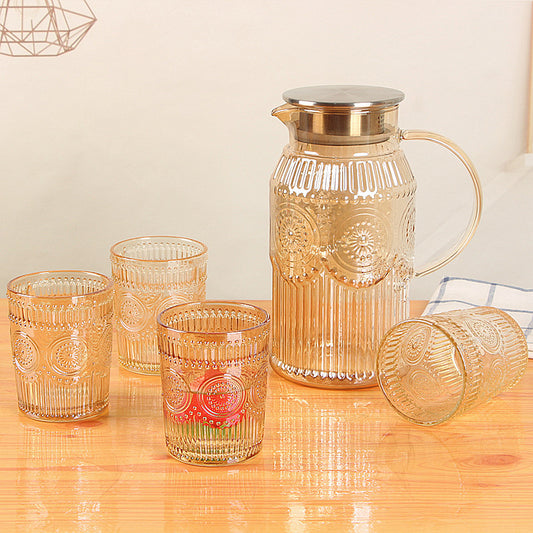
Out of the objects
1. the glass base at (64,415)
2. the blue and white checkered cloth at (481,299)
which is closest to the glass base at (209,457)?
the glass base at (64,415)

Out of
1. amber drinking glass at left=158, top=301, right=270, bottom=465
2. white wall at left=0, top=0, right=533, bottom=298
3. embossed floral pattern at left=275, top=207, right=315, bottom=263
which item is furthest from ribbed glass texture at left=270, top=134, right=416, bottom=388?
white wall at left=0, top=0, right=533, bottom=298

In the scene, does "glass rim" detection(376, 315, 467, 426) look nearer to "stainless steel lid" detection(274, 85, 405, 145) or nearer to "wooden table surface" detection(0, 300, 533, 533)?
"wooden table surface" detection(0, 300, 533, 533)

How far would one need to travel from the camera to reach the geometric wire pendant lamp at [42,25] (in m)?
1.55

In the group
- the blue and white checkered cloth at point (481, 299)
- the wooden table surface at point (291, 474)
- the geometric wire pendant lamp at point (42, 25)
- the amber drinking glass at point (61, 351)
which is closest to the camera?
the wooden table surface at point (291, 474)

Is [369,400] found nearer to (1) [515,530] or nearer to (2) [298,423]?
(2) [298,423]

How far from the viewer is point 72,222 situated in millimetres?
1678

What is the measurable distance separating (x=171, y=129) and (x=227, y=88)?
0.14 m

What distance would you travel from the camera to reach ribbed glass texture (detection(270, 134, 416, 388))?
757 mm

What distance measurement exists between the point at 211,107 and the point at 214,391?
1089 mm

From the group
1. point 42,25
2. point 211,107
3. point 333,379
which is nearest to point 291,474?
point 333,379

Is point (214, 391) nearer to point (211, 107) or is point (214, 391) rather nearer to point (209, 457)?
point (209, 457)

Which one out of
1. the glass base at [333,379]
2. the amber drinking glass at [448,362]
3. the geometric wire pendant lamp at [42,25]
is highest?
the geometric wire pendant lamp at [42,25]

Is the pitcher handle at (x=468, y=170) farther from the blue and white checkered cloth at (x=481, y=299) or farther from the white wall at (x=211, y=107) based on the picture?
the white wall at (x=211, y=107)

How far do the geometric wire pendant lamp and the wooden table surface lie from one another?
99cm
